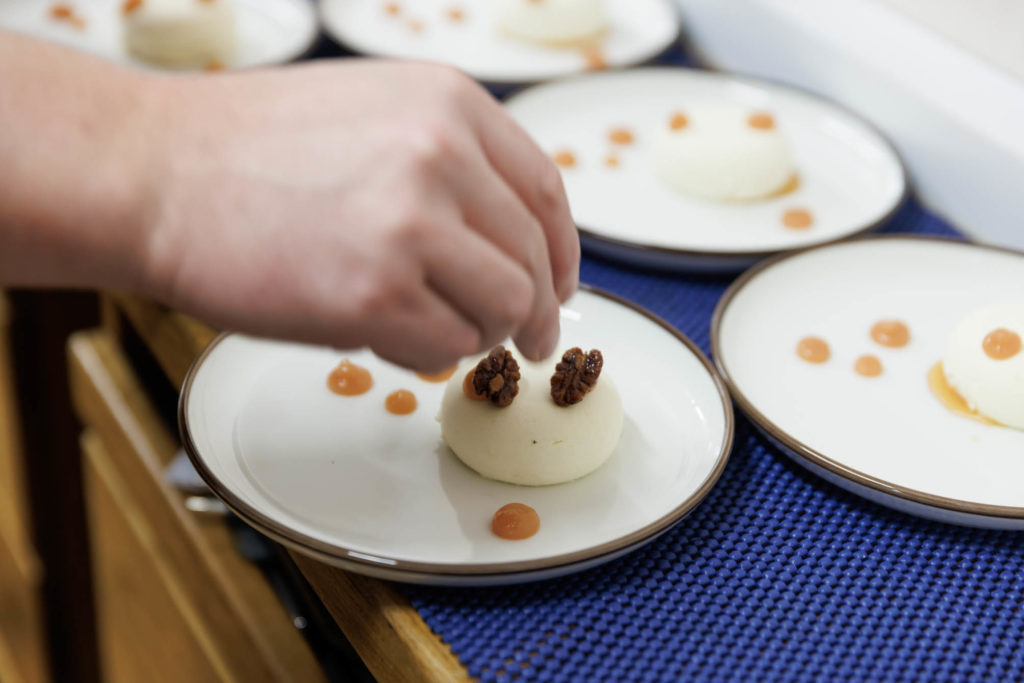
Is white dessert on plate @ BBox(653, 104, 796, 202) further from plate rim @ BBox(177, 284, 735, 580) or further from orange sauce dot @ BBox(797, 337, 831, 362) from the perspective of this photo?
plate rim @ BBox(177, 284, 735, 580)

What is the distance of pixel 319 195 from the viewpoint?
0.51m

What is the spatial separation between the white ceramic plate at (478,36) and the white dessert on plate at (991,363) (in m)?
0.76

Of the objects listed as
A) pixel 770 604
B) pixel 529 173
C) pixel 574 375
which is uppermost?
pixel 529 173

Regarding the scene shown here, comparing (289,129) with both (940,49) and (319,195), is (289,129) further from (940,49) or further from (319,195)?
(940,49)

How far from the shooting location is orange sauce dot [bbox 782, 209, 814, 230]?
4.00 feet

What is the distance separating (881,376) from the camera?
0.98m

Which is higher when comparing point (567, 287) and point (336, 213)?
point (336, 213)

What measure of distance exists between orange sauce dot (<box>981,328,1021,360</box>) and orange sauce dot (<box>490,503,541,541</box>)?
1.62 ft

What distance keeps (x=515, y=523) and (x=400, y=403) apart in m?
0.19

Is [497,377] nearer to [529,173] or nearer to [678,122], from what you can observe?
[529,173]

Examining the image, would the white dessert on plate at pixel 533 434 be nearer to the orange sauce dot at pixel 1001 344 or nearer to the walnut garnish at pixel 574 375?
the walnut garnish at pixel 574 375

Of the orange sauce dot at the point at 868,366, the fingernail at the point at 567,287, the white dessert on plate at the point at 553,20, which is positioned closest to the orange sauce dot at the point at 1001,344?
the orange sauce dot at the point at 868,366

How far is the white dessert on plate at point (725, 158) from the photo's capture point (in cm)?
124

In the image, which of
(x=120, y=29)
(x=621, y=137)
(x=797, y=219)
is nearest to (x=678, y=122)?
(x=621, y=137)
